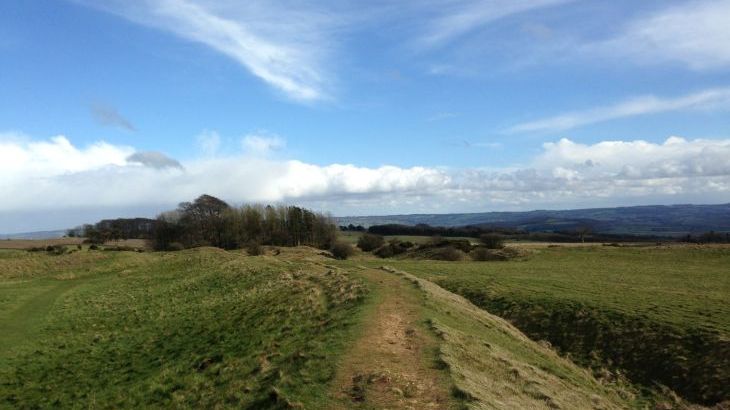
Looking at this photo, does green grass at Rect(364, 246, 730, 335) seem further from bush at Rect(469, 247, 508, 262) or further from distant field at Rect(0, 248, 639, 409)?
distant field at Rect(0, 248, 639, 409)

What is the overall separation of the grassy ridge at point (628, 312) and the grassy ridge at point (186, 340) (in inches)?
451

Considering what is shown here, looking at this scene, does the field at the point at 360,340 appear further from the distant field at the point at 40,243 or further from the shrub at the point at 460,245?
the distant field at the point at 40,243

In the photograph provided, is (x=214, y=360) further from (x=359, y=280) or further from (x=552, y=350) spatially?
(x=552, y=350)

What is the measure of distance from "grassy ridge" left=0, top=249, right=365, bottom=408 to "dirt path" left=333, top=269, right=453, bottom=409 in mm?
744

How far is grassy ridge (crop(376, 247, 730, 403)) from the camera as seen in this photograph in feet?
68.8

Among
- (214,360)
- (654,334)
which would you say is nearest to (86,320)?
(214,360)

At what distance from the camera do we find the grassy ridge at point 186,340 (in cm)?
1560

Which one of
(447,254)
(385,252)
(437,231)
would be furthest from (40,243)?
(437,231)

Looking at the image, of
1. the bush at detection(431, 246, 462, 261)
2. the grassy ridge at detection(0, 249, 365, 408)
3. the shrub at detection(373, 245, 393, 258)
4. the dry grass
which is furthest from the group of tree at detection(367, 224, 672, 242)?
the dry grass

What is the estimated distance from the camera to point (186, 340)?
81.3 feet

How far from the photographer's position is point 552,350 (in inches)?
966

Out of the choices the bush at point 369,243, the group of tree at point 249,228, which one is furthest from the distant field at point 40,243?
the bush at point 369,243

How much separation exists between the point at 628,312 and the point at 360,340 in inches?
730

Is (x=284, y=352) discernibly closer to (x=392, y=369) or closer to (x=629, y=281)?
(x=392, y=369)
